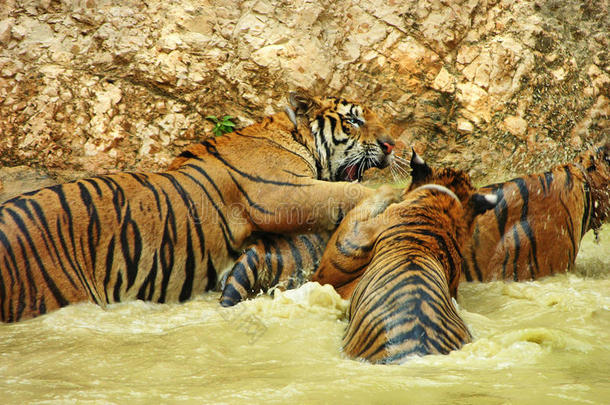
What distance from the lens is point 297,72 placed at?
19.9ft

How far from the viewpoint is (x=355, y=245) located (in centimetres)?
356

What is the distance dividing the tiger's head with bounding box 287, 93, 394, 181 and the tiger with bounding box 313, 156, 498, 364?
1.04 metres

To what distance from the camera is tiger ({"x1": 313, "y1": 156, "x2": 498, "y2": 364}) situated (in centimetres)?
246

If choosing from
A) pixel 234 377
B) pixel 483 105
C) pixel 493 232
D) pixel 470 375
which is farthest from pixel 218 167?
pixel 483 105

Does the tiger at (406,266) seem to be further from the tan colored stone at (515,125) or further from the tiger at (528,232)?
the tan colored stone at (515,125)

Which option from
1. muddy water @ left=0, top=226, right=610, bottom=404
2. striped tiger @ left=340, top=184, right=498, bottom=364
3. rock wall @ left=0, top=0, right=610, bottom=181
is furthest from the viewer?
rock wall @ left=0, top=0, right=610, bottom=181

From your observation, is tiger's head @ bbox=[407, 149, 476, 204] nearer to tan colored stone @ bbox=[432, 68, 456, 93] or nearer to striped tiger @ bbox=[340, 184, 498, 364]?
striped tiger @ bbox=[340, 184, 498, 364]

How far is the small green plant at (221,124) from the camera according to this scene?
234 inches

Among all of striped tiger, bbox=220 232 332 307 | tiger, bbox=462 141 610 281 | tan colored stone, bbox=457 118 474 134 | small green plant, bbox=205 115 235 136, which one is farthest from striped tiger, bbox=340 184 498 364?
tan colored stone, bbox=457 118 474 134

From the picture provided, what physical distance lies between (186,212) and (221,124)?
6.76 feet

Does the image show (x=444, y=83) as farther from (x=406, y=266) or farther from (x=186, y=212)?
(x=406, y=266)

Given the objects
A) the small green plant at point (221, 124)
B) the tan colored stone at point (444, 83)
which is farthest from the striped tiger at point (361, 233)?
the tan colored stone at point (444, 83)

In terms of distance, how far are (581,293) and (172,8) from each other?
440 cm

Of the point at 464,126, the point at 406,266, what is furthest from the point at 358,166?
the point at 406,266
